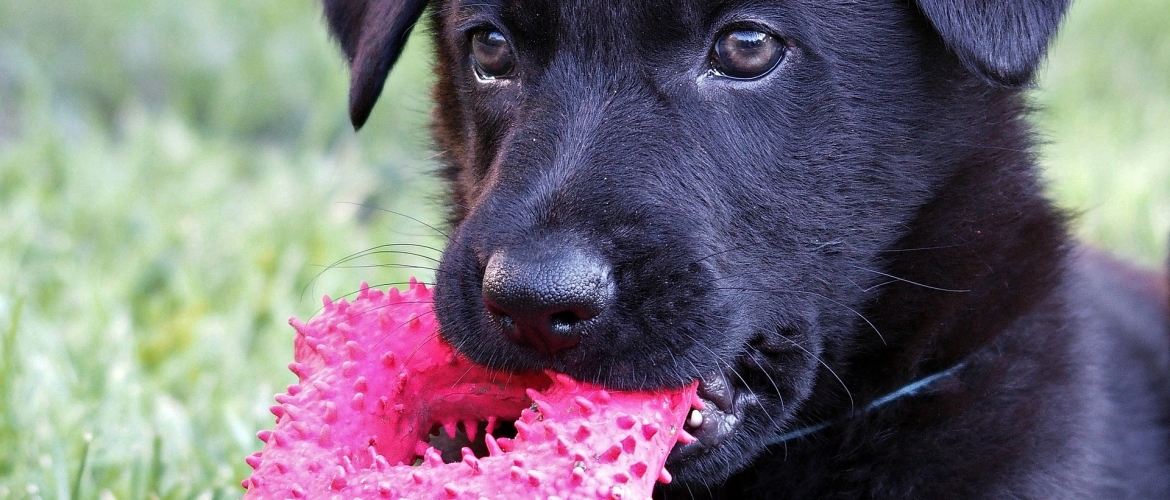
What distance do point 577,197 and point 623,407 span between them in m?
0.36

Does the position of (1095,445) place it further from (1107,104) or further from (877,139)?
(1107,104)

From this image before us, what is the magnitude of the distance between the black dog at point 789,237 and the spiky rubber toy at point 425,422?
0.10m

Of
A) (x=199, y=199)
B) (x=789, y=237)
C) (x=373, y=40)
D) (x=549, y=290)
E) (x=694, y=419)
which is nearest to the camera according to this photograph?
(x=549, y=290)

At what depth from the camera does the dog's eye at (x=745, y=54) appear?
7.64 feet

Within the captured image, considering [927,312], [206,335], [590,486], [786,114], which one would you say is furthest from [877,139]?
[206,335]

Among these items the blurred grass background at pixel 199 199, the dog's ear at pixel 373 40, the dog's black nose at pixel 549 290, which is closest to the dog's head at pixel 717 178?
the dog's black nose at pixel 549 290

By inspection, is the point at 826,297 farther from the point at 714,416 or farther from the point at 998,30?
the point at 998,30

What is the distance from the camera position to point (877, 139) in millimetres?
2451

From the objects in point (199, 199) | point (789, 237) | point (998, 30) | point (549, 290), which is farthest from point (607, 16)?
point (199, 199)

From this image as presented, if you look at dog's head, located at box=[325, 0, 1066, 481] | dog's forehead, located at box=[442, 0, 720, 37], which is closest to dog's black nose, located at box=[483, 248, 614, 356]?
dog's head, located at box=[325, 0, 1066, 481]

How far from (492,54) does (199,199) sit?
272 cm

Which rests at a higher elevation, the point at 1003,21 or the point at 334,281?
the point at 1003,21

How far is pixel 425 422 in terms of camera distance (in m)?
2.30

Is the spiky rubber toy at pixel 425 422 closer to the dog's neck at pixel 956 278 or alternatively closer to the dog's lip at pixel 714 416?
the dog's lip at pixel 714 416
